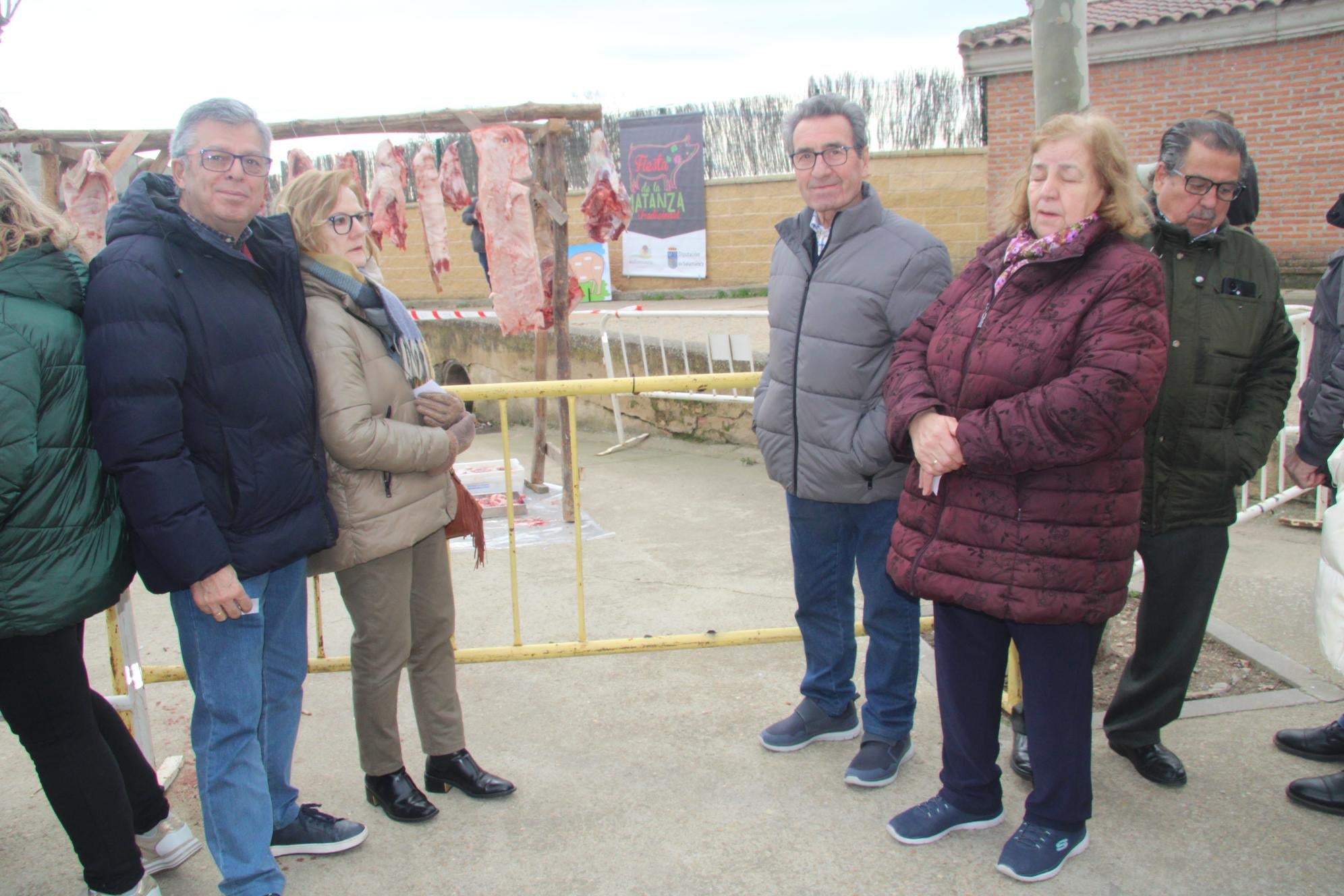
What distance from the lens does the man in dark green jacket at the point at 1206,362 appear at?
2.70 meters

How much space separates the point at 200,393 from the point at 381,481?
55cm

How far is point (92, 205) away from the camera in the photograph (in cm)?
552

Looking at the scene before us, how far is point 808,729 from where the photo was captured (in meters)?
3.21

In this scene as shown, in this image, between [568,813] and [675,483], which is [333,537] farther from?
[675,483]

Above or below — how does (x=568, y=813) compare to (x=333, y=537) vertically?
below

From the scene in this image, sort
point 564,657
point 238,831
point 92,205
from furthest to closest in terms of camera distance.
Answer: point 92,205
point 564,657
point 238,831

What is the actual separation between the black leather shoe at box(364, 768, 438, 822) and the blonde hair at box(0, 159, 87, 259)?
1.66 metres

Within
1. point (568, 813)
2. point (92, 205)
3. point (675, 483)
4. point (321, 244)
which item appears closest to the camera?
point (321, 244)

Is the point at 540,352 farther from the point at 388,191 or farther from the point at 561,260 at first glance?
the point at 388,191

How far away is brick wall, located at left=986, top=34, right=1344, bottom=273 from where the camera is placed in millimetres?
13328

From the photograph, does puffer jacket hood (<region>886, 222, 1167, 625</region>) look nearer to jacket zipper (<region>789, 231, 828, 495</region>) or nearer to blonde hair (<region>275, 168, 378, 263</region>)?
jacket zipper (<region>789, 231, 828, 495</region>)

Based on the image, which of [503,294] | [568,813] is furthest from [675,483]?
[568,813]

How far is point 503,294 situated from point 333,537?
3.91 metres

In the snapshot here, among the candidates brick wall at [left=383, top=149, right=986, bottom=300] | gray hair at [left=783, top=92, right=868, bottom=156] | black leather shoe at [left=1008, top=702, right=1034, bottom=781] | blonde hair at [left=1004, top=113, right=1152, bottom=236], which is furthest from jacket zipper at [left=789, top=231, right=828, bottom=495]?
brick wall at [left=383, top=149, right=986, bottom=300]
